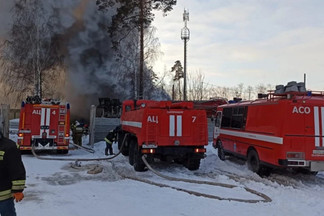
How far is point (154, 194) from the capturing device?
7.21 m

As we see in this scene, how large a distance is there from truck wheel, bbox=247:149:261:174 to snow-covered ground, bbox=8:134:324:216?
23 cm

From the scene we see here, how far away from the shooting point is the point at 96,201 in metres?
6.50

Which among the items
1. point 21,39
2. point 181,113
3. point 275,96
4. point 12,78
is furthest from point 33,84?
point 275,96

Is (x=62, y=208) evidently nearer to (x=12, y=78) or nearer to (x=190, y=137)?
(x=190, y=137)

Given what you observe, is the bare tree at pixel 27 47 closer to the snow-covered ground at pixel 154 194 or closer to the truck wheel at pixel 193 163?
the snow-covered ground at pixel 154 194

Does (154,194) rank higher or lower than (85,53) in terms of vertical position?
lower

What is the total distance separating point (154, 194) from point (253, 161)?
14.1 ft

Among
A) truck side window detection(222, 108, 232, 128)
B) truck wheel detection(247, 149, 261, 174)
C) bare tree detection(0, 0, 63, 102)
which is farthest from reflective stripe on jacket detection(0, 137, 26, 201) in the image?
bare tree detection(0, 0, 63, 102)

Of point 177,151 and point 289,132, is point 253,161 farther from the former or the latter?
point 177,151

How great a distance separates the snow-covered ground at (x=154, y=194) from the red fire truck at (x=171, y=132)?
2.04 feet

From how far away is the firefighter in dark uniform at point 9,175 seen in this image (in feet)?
12.6

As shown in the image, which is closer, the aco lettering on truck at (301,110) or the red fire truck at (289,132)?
the red fire truck at (289,132)

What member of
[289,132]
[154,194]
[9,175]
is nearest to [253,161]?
[289,132]

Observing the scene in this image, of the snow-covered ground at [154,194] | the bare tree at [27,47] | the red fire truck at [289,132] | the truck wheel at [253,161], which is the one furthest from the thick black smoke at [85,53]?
the red fire truck at [289,132]
